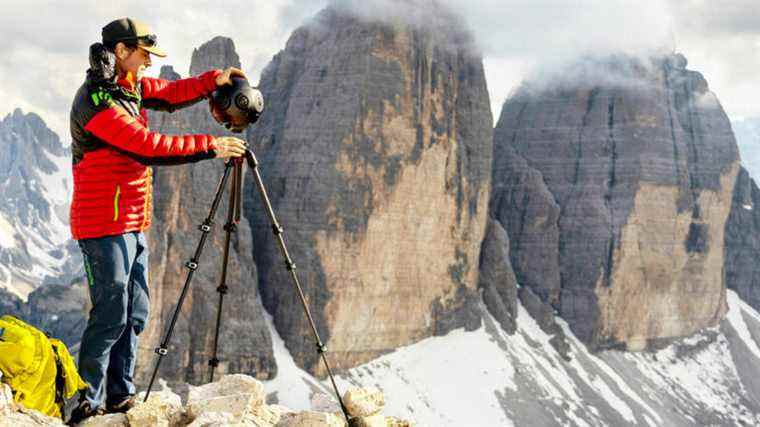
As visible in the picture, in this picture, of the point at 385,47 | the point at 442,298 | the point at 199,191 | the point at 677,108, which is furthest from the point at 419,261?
the point at 677,108

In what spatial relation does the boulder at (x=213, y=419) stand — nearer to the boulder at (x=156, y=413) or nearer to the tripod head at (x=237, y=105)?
the boulder at (x=156, y=413)

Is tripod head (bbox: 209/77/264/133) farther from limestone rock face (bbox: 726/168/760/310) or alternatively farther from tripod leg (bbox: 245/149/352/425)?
limestone rock face (bbox: 726/168/760/310)

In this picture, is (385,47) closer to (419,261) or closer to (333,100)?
(333,100)

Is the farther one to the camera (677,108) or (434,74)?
(677,108)

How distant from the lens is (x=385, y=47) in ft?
193

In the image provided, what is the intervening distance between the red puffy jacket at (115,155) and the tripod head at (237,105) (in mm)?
401

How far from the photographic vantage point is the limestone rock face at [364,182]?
55.4 m

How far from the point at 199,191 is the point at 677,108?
60.5m

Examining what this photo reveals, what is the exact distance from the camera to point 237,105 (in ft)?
25.7

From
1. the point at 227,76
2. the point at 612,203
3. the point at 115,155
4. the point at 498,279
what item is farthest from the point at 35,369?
the point at 612,203

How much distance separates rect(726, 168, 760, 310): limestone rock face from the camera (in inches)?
4099

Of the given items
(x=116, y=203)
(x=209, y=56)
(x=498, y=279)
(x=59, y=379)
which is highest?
(x=209, y=56)

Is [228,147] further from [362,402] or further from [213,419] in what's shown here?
[362,402]

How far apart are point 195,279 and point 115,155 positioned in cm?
4156
